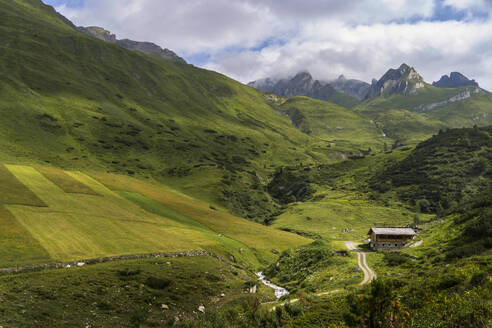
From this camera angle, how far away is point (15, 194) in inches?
3076

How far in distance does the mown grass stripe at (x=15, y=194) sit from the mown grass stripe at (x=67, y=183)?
11.3 m

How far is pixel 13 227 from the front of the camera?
59.7 metres

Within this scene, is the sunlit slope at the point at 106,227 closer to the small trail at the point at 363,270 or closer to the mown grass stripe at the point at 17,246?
the mown grass stripe at the point at 17,246

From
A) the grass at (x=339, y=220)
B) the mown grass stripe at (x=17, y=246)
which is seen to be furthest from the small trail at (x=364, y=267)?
the grass at (x=339, y=220)

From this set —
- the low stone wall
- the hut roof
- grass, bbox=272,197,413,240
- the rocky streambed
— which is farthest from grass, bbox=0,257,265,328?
grass, bbox=272,197,413,240

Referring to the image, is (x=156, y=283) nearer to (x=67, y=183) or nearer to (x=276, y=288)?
(x=276, y=288)

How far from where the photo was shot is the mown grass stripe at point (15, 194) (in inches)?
2900

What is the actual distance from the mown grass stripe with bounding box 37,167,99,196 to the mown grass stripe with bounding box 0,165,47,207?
11314 mm

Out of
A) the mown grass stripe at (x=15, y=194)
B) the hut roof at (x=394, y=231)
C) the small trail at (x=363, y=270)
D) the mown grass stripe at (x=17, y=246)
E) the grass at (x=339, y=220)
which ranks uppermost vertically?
the mown grass stripe at (x=15, y=194)

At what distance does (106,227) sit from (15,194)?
2569cm

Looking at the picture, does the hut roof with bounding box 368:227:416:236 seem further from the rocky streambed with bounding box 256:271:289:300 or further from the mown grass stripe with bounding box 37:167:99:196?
the mown grass stripe with bounding box 37:167:99:196

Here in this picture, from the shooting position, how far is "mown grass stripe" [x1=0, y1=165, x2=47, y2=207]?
73.7m

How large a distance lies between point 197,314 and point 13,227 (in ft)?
131

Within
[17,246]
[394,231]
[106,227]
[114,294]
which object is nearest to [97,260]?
[114,294]
